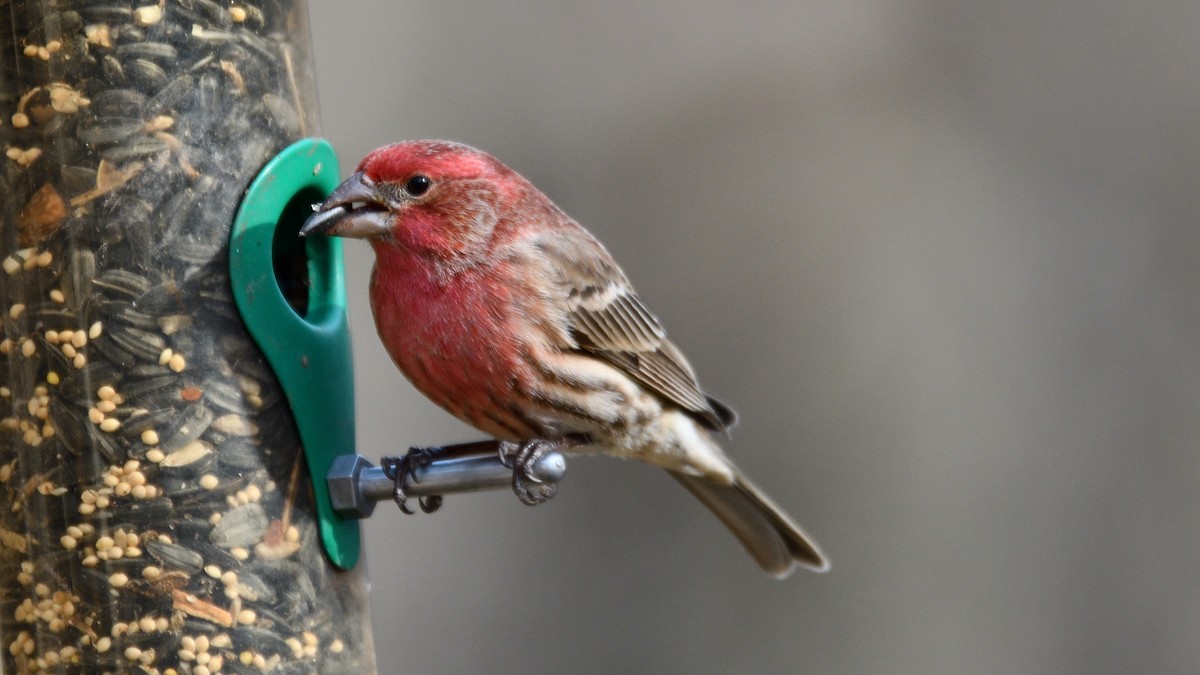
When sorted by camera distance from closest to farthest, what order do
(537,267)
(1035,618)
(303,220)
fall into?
(303,220)
(537,267)
(1035,618)

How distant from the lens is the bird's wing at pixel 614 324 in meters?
4.70

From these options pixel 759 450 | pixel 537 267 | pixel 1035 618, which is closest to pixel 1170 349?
pixel 1035 618

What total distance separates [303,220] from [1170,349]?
5852 millimetres

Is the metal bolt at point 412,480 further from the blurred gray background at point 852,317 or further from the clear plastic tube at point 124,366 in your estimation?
the blurred gray background at point 852,317

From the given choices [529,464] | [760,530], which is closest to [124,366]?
[529,464]

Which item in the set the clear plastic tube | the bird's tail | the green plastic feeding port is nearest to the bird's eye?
the green plastic feeding port

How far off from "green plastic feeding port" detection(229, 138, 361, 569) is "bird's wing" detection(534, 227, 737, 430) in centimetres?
72

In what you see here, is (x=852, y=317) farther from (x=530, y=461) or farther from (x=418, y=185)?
(x=530, y=461)

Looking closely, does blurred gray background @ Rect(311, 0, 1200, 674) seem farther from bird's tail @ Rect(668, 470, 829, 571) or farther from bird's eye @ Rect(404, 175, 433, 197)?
bird's eye @ Rect(404, 175, 433, 197)

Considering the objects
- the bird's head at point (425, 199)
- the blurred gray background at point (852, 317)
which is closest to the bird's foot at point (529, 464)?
the bird's head at point (425, 199)

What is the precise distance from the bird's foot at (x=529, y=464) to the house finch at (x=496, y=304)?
0.01 meters

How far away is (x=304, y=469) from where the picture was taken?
402 centimetres

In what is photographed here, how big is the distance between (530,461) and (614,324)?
0.99 metres

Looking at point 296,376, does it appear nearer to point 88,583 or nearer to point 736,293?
point 88,583
